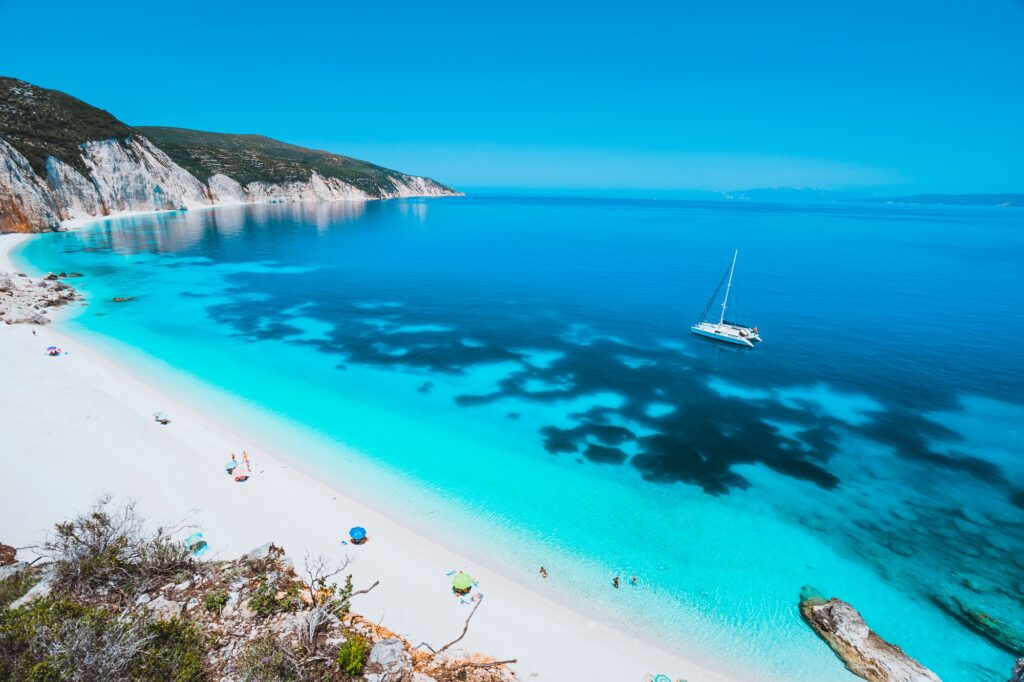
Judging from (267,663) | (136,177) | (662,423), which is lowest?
(662,423)

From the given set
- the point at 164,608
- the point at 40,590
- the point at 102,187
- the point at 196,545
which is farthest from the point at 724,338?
the point at 102,187

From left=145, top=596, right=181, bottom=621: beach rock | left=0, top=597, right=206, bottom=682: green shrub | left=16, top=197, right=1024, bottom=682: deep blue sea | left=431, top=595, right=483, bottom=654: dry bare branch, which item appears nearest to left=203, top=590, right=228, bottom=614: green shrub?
left=145, top=596, right=181, bottom=621: beach rock

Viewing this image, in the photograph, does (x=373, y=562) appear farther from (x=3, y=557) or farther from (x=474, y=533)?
(x=3, y=557)

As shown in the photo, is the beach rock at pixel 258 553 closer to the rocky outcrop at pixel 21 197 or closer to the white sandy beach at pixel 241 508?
the white sandy beach at pixel 241 508

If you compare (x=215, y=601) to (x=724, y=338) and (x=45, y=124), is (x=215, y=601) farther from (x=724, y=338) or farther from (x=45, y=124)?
(x=45, y=124)

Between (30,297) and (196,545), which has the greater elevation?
(30,297)

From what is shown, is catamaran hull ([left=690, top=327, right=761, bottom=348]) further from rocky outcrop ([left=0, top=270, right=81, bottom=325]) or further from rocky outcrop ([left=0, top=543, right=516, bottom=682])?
rocky outcrop ([left=0, top=270, right=81, bottom=325])
